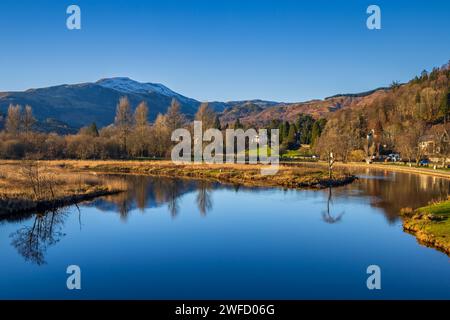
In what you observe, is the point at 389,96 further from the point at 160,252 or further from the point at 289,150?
the point at 160,252

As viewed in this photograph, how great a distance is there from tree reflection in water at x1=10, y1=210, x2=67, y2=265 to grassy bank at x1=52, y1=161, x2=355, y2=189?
978 inches

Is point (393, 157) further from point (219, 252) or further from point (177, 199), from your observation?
point (219, 252)

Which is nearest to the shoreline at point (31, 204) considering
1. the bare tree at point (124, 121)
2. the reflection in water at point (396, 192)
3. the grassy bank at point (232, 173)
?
the grassy bank at point (232, 173)

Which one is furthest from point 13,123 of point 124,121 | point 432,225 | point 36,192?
point 432,225

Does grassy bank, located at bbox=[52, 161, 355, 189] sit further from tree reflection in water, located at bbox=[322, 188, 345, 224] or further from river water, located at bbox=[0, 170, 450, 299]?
tree reflection in water, located at bbox=[322, 188, 345, 224]

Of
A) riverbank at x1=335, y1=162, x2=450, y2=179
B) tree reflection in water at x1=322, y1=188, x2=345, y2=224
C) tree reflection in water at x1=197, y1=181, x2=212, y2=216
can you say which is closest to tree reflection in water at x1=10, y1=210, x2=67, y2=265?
tree reflection in water at x1=197, y1=181, x2=212, y2=216

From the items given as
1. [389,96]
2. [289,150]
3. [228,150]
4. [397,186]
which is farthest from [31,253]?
[389,96]

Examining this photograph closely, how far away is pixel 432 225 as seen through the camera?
832 inches

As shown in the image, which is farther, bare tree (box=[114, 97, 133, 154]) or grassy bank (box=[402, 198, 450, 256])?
bare tree (box=[114, 97, 133, 154])

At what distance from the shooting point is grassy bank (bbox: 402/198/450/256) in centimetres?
1881

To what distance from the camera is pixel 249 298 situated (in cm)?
1297

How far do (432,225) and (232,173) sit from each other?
33518 millimetres

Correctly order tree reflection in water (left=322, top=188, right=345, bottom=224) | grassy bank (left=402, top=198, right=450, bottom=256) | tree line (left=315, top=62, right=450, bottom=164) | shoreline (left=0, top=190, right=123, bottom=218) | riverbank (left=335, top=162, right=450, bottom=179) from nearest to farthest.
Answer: grassy bank (left=402, top=198, right=450, bottom=256), tree reflection in water (left=322, top=188, right=345, bottom=224), shoreline (left=0, top=190, right=123, bottom=218), riverbank (left=335, top=162, right=450, bottom=179), tree line (left=315, top=62, right=450, bottom=164)
